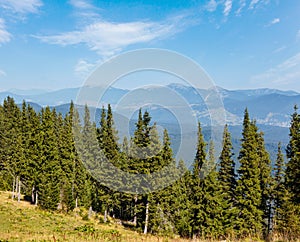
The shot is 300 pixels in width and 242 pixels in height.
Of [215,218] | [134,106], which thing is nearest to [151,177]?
[215,218]

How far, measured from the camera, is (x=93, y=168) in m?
44.4

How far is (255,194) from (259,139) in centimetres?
773

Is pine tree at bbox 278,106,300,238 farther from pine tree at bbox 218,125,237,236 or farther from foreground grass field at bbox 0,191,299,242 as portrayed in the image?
foreground grass field at bbox 0,191,299,242

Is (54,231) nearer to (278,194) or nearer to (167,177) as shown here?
(167,177)

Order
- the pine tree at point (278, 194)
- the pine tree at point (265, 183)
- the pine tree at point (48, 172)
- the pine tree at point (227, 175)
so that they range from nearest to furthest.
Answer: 1. the pine tree at point (265, 183)
2. the pine tree at point (278, 194)
3. the pine tree at point (227, 175)
4. the pine tree at point (48, 172)

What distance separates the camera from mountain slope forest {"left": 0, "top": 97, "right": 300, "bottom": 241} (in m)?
33.8

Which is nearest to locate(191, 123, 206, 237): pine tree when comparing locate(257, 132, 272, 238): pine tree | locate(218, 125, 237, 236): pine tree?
locate(218, 125, 237, 236): pine tree

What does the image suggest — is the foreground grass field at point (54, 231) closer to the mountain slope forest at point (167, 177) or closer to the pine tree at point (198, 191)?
the mountain slope forest at point (167, 177)

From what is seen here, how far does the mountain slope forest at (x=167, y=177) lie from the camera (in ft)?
111

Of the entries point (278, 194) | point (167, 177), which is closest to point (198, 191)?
point (167, 177)

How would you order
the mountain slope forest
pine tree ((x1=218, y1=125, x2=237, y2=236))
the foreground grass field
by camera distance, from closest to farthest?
the foreground grass field → the mountain slope forest → pine tree ((x1=218, y1=125, x2=237, y2=236))

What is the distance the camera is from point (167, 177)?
35.7 m

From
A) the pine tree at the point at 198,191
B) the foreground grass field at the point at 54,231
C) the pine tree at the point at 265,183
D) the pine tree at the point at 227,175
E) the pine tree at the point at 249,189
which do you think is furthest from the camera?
the pine tree at the point at 227,175

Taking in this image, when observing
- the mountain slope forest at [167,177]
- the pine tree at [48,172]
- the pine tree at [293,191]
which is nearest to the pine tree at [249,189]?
the mountain slope forest at [167,177]
